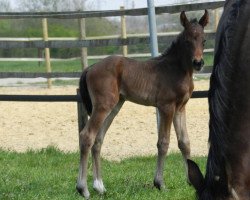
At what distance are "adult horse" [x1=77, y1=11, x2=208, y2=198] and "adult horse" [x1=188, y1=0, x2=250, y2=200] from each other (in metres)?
2.21

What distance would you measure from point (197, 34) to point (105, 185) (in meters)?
1.68

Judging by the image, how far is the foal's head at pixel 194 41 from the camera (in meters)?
6.07

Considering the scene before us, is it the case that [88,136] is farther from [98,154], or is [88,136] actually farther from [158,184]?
[158,184]

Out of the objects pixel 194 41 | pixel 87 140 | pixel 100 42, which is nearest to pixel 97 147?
pixel 87 140

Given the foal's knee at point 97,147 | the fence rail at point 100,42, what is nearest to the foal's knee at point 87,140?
the foal's knee at point 97,147

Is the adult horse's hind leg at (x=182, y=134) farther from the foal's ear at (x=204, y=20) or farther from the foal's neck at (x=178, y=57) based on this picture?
the foal's ear at (x=204, y=20)

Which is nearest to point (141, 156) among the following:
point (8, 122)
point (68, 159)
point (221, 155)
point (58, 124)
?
point (68, 159)

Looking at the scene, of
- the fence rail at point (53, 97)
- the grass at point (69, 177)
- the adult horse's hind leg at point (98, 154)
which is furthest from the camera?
the fence rail at point (53, 97)

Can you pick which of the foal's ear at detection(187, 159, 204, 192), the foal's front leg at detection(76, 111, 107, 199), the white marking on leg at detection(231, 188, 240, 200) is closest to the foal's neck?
the foal's front leg at detection(76, 111, 107, 199)

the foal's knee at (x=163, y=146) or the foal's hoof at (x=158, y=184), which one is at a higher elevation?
the foal's knee at (x=163, y=146)

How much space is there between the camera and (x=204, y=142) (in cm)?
910

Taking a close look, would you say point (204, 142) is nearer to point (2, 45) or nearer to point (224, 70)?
point (2, 45)

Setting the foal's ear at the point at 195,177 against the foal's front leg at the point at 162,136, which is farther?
the foal's front leg at the point at 162,136

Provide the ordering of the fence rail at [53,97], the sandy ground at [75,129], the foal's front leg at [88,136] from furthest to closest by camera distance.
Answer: the sandy ground at [75,129], the fence rail at [53,97], the foal's front leg at [88,136]
